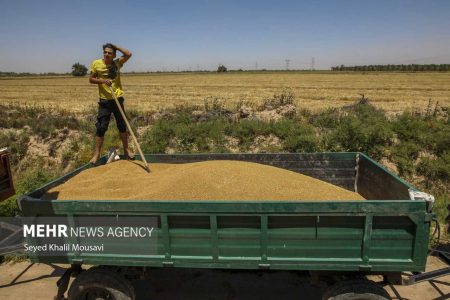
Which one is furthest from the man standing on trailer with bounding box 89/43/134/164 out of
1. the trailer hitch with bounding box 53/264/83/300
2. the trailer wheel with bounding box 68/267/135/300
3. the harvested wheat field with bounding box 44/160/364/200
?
the trailer wheel with bounding box 68/267/135/300

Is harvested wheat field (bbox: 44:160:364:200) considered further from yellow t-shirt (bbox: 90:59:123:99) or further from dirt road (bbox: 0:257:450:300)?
yellow t-shirt (bbox: 90:59:123:99)

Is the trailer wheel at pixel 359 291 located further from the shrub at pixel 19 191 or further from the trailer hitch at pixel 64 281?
the shrub at pixel 19 191

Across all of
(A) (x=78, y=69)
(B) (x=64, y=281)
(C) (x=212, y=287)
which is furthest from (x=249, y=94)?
(A) (x=78, y=69)

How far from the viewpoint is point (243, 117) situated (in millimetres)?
11992

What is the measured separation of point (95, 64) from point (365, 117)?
27.7 feet

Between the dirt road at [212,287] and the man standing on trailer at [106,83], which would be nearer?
the dirt road at [212,287]

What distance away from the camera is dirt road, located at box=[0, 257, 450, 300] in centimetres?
407

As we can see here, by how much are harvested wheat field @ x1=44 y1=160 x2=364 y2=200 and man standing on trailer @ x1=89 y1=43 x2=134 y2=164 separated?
115 cm

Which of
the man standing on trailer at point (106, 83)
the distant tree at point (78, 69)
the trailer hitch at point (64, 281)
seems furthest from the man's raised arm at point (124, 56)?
the distant tree at point (78, 69)

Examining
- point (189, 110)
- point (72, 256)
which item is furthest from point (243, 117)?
point (72, 256)

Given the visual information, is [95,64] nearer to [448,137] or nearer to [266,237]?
Result: [266,237]

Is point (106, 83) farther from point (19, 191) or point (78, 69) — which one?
point (78, 69)

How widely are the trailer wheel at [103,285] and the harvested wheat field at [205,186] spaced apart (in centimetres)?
71

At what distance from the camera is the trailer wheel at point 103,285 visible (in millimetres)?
3197
